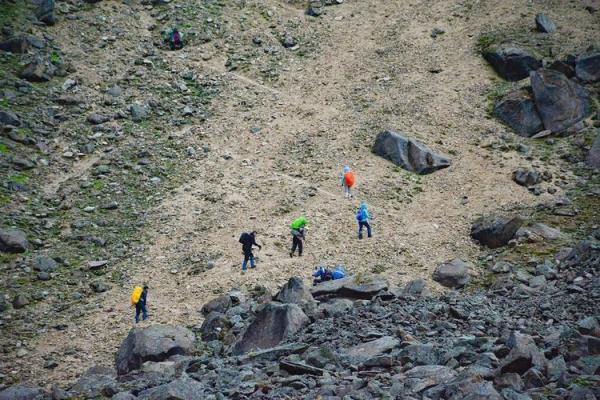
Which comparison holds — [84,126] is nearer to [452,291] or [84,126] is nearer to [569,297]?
[452,291]

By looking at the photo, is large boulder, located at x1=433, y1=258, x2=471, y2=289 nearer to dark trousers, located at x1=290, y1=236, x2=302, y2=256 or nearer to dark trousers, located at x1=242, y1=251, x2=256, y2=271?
dark trousers, located at x1=290, y1=236, x2=302, y2=256

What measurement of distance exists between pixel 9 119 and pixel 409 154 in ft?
64.2

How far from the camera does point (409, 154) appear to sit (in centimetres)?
3406

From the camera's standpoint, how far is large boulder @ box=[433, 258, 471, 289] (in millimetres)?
26188

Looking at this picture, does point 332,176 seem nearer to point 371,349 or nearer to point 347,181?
point 347,181

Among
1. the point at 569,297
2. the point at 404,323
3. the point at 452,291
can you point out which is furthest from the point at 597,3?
the point at 404,323

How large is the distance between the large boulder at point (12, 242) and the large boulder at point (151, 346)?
26.5 ft

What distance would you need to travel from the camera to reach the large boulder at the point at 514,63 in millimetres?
38500

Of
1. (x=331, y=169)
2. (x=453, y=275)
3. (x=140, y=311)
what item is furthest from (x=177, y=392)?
(x=331, y=169)

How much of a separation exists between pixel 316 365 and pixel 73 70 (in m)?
28.1

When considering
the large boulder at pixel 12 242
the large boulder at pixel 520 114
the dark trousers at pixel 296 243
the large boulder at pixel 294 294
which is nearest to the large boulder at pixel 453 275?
the dark trousers at pixel 296 243

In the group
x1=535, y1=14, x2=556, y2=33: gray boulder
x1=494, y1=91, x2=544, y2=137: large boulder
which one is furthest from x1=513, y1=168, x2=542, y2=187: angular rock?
x1=535, y1=14, x2=556, y2=33: gray boulder

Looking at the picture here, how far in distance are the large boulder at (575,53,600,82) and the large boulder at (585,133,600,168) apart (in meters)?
5.38

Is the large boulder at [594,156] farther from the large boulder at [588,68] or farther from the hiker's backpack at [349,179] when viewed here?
the hiker's backpack at [349,179]
